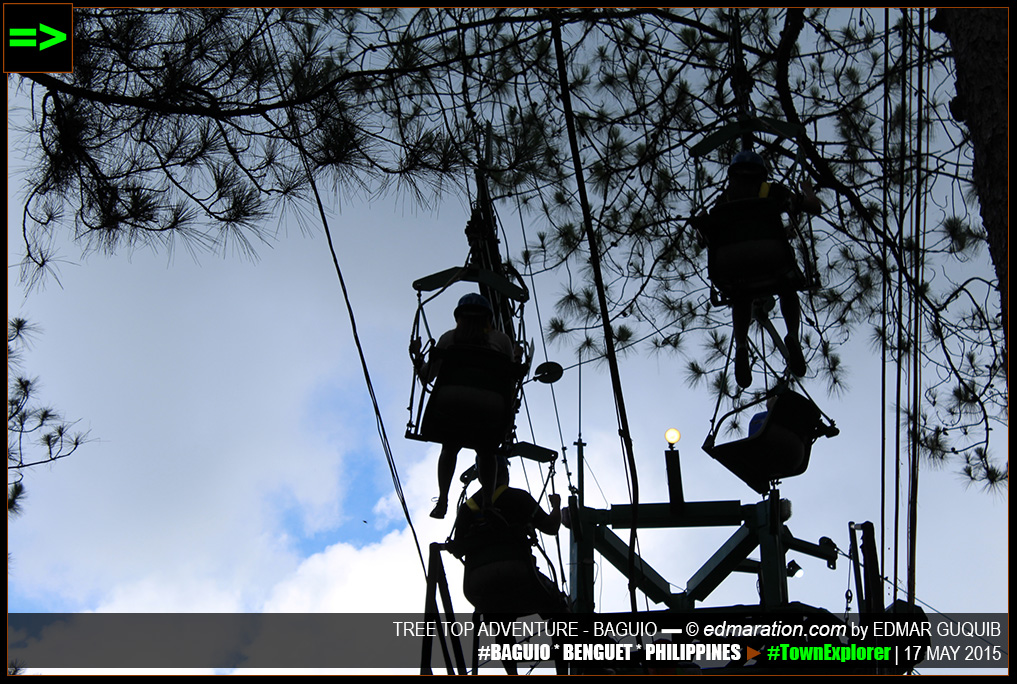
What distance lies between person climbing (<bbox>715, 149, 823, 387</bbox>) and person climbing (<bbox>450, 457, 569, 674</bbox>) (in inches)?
48.8

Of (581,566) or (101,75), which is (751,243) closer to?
(581,566)

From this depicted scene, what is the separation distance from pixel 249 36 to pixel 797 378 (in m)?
3.05

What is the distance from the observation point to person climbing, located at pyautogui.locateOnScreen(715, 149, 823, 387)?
12.7 feet

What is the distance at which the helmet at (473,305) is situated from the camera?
4.15m

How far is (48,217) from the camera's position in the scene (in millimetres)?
Answer: 4090

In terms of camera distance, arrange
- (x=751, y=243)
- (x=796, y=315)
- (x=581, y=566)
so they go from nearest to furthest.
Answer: (x=751, y=243) → (x=796, y=315) → (x=581, y=566)

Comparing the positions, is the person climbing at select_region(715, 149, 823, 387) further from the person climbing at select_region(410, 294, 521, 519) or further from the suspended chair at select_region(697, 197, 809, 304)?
the person climbing at select_region(410, 294, 521, 519)

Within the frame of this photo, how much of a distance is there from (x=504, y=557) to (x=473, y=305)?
1198 mm

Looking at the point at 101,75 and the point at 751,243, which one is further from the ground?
the point at 101,75

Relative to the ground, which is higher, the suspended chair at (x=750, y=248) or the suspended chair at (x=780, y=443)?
the suspended chair at (x=750, y=248)

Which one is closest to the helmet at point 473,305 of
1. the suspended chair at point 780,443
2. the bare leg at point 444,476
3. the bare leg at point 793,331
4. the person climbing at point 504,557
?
the bare leg at point 444,476

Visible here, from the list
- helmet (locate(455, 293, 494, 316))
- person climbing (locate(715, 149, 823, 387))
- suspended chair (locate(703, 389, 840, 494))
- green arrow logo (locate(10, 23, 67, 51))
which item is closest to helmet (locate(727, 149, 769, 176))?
person climbing (locate(715, 149, 823, 387))

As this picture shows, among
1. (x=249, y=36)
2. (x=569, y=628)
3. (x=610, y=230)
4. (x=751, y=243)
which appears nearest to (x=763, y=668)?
(x=569, y=628)

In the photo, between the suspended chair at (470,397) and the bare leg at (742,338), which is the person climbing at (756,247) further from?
the suspended chair at (470,397)
